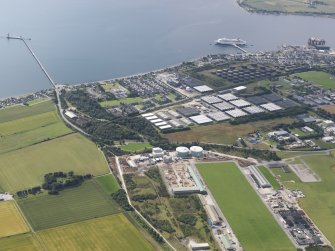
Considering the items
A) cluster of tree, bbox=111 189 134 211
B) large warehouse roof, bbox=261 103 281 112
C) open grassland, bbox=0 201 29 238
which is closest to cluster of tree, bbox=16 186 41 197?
open grassland, bbox=0 201 29 238

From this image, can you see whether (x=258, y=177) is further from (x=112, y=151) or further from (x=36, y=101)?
(x=36, y=101)

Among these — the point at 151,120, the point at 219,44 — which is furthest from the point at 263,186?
the point at 219,44

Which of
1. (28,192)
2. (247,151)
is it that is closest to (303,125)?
(247,151)

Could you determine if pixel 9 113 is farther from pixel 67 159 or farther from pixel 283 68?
Result: pixel 283 68

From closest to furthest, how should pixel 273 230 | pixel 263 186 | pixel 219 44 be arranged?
pixel 273 230, pixel 263 186, pixel 219 44

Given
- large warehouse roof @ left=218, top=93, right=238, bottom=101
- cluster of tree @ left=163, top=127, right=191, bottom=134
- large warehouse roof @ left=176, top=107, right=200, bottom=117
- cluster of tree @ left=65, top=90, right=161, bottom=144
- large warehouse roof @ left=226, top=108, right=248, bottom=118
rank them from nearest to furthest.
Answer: cluster of tree @ left=65, top=90, right=161, bottom=144 → cluster of tree @ left=163, top=127, right=191, bottom=134 → large warehouse roof @ left=176, top=107, right=200, bottom=117 → large warehouse roof @ left=226, top=108, right=248, bottom=118 → large warehouse roof @ left=218, top=93, right=238, bottom=101

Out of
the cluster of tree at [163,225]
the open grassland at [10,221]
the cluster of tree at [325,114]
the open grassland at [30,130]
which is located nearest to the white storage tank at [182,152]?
the cluster of tree at [163,225]

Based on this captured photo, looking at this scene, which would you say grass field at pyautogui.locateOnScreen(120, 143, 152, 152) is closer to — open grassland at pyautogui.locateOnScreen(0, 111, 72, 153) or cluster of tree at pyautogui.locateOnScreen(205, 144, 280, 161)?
cluster of tree at pyautogui.locateOnScreen(205, 144, 280, 161)
